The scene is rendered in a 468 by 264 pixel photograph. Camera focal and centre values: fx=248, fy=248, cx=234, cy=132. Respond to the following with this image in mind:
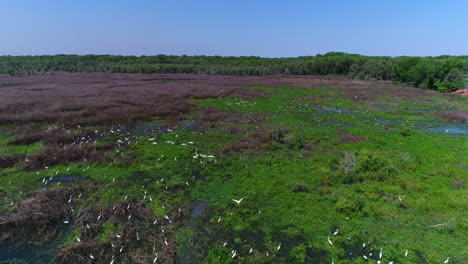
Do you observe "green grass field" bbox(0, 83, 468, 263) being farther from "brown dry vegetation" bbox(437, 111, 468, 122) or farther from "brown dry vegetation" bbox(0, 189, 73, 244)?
"brown dry vegetation" bbox(437, 111, 468, 122)

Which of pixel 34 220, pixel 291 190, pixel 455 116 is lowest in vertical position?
pixel 34 220

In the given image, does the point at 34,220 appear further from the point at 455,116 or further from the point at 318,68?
the point at 318,68

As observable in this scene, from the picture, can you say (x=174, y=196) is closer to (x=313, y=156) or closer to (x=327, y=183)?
(x=327, y=183)

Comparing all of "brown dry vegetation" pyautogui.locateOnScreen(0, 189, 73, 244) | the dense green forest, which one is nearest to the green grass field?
"brown dry vegetation" pyautogui.locateOnScreen(0, 189, 73, 244)

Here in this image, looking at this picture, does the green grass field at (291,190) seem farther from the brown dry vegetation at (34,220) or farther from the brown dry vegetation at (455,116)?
the brown dry vegetation at (455,116)

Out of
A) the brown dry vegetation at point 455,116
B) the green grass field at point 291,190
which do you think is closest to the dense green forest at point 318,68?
the brown dry vegetation at point 455,116

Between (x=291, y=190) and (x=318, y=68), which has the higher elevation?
(x=318, y=68)

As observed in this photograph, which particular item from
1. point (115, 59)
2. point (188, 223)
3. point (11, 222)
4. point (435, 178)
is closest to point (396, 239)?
point (435, 178)

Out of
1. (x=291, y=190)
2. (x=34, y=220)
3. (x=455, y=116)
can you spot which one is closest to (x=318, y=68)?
(x=455, y=116)
